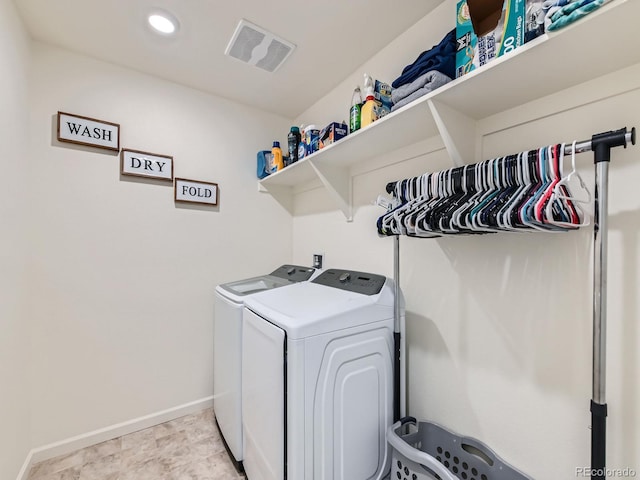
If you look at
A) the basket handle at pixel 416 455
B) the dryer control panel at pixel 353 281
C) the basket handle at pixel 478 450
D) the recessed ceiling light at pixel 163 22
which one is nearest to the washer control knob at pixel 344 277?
the dryer control panel at pixel 353 281

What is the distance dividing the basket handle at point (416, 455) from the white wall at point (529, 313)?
316mm

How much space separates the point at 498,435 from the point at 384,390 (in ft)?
1.55

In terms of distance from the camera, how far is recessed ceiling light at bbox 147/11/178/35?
4.84ft

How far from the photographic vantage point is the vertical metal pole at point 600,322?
74cm

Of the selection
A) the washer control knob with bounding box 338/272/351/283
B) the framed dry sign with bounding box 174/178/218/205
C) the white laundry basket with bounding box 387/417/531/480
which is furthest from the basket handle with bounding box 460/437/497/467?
the framed dry sign with bounding box 174/178/218/205

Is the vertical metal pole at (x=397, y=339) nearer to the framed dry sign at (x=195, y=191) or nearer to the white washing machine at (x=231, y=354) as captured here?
the white washing machine at (x=231, y=354)

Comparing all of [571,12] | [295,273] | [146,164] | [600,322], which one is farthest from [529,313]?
[146,164]

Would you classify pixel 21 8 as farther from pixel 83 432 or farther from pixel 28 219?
pixel 83 432

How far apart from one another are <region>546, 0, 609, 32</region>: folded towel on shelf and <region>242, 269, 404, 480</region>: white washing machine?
1052 mm

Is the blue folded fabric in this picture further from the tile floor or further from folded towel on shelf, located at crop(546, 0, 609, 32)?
the tile floor

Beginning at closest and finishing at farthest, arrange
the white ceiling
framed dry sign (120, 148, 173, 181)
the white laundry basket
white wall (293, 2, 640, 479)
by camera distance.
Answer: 1. white wall (293, 2, 640, 479)
2. the white laundry basket
3. the white ceiling
4. framed dry sign (120, 148, 173, 181)

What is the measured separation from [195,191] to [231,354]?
1252 mm

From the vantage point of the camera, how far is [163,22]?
1522 mm

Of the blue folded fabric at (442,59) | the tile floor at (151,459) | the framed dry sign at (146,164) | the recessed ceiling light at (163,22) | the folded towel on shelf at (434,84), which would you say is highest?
the recessed ceiling light at (163,22)
